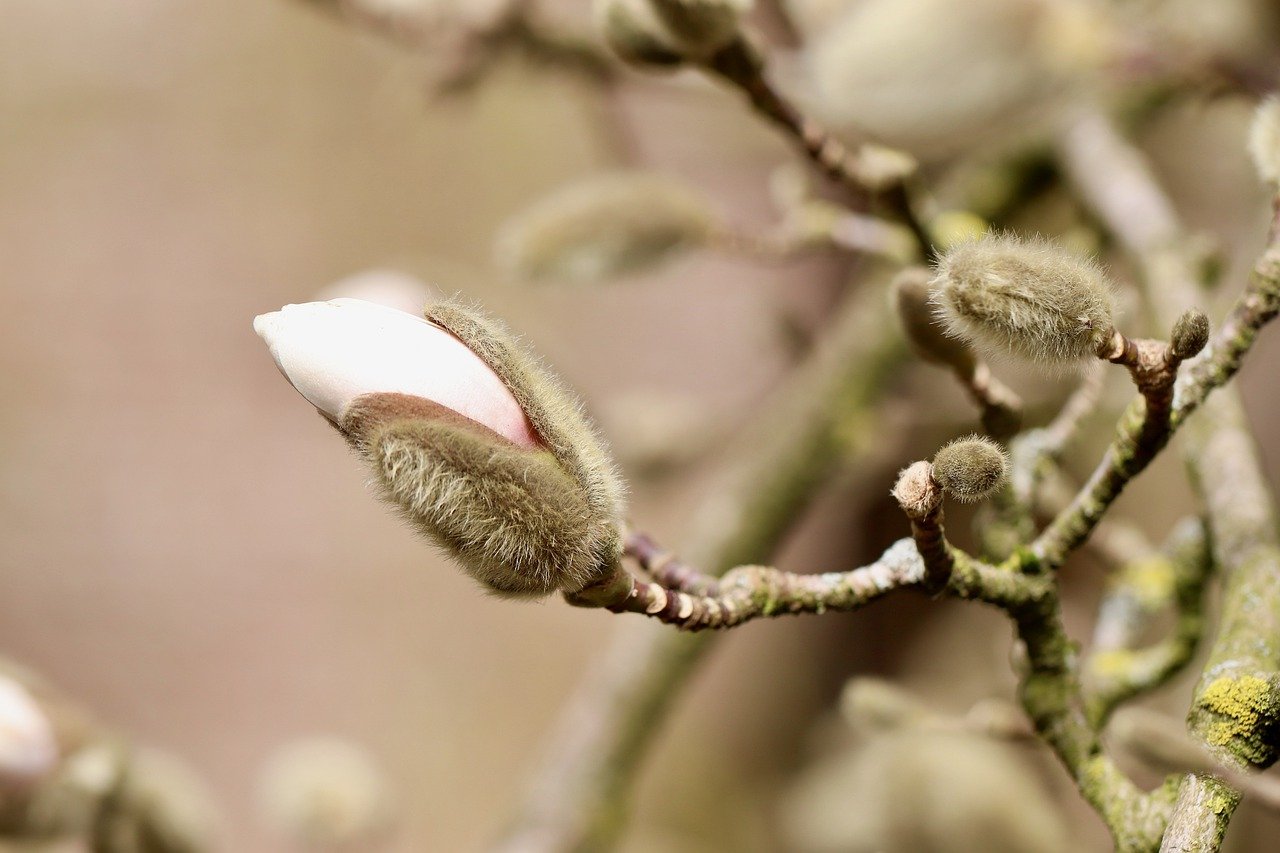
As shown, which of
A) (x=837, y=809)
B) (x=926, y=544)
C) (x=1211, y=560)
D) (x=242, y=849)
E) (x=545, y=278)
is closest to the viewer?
Answer: (x=926, y=544)

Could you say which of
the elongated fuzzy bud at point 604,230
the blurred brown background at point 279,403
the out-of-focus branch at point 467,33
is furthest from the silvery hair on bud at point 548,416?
the blurred brown background at point 279,403

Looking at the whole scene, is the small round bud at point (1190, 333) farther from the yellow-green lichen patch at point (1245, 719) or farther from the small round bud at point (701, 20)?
the small round bud at point (701, 20)

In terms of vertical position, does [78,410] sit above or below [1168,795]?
above

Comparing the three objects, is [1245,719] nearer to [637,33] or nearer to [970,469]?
[970,469]

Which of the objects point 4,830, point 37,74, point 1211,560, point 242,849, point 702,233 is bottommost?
point 4,830

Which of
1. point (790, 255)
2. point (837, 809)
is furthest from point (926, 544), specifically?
point (837, 809)

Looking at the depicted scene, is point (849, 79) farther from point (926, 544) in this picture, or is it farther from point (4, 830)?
point (4, 830)

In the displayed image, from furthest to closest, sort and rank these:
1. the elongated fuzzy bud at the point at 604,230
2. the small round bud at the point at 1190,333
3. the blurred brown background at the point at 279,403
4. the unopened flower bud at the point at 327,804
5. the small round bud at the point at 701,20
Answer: the blurred brown background at the point at 279,403, the unopened flower bud at the point at 327,804, the elongated fuzzy bud at the point at 604,230, the small round bud at the point at 701,20, the small round bud at the point at 1190,333

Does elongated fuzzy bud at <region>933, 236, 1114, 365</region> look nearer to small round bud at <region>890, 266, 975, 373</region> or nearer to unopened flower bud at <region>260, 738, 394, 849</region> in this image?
small round bud at <region>890, 266, 975, 373</region>
